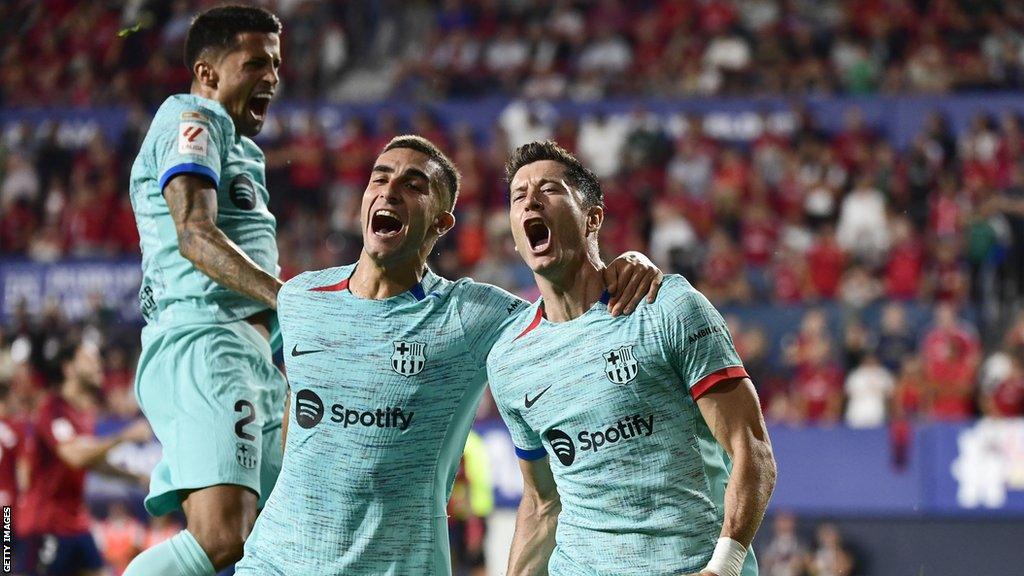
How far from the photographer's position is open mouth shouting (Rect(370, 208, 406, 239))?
13.9 ft

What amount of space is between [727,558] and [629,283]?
0.85 m

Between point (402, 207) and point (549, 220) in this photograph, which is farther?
point (402, 207)

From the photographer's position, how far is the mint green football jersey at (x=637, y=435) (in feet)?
12.6

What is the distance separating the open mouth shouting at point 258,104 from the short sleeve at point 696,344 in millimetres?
1977

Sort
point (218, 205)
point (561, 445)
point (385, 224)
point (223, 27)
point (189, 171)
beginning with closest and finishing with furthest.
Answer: point (561, 445) < point (385, 224) < point (189, 171) < point (218, 205) < point (223, 27)

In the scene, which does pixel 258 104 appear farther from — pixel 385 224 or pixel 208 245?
pixel 385 224

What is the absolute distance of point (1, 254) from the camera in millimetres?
16328

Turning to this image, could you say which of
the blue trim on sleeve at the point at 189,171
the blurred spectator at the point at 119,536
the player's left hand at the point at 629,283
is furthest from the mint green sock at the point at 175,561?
the blurred spectator at the point at 119,536

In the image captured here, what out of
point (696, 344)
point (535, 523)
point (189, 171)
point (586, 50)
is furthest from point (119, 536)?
point (696, 344)

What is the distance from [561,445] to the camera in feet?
13.1

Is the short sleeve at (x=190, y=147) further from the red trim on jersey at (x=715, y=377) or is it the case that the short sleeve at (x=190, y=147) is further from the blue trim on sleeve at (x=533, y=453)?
the red trim on jersey at (x=715, y=377)

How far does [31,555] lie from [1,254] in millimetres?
8434

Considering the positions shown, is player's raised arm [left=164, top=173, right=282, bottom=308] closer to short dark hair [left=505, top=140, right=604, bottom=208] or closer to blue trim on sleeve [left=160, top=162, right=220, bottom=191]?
blue trim on sleeve [left=160, top=162, right=220, bottom=191]

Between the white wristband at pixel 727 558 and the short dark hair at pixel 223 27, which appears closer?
the white wristband at pixel 727 558
